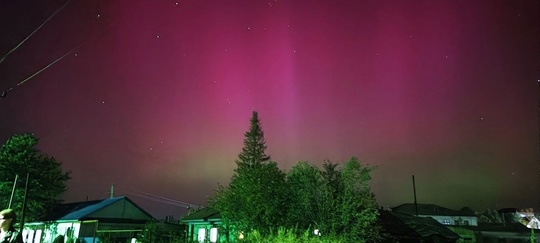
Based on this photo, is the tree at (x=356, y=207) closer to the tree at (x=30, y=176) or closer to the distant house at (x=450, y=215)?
the tree at (x=30, y=176)

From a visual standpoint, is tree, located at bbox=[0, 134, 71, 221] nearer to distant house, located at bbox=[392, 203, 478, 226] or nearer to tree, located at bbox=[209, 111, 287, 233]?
tree, located at bbox=[209, 111, 287, 233]

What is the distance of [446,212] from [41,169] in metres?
60.9

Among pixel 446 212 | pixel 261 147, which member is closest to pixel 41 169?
pixel 261 147

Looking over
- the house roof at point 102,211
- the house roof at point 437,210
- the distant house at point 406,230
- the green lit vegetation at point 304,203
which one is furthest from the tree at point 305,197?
the house roof at point 437,210

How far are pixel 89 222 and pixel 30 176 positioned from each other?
7260 mm

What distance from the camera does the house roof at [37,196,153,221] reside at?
3650 centimetres

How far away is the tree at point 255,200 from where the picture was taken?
19.0 meters

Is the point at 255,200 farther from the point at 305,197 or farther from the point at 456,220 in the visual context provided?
the point at 456,220

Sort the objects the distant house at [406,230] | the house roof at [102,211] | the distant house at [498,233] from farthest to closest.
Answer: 1. the distant house at [498,233]
2. the house roof at [102,211]
3. the distant house at [406,230]

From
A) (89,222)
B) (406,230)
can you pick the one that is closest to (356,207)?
(406,230)

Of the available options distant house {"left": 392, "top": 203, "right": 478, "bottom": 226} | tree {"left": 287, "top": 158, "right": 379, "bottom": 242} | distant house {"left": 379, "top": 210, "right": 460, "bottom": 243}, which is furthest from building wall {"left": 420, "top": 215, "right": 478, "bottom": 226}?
tree {"left": 287, "top": 158, "right": 379, "bottom": 242}

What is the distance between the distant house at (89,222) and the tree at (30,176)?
165cm

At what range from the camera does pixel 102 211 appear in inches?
1470

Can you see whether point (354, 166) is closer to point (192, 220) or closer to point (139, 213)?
point (192, 220)
